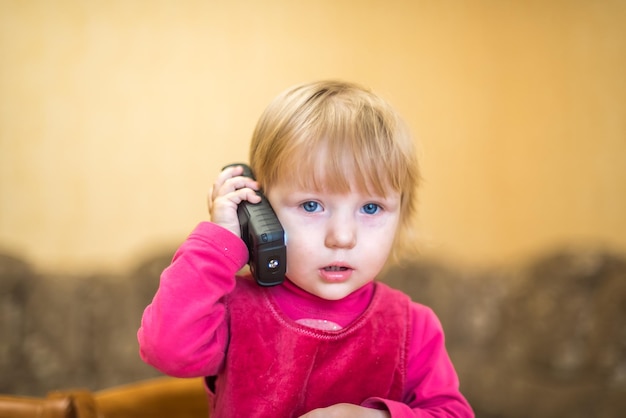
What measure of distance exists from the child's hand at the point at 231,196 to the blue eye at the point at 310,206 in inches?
2.9

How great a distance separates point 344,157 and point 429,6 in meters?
2.54

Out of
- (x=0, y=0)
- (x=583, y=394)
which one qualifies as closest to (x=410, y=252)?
(x=583, y=394)

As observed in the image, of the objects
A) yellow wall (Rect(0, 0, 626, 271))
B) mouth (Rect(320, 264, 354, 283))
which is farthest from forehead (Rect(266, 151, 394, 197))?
yellow wall (Rect(0, 0, 626, 271))

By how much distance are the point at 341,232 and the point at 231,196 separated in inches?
7.8

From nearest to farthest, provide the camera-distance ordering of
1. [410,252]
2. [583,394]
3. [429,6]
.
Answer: [410,252] < [583,394] < [429,6]

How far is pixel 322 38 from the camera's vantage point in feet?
10.4

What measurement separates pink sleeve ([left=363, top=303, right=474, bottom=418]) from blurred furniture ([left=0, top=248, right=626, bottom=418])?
174 cm

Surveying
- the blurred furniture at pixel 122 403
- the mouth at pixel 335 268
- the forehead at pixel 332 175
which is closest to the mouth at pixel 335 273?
the mouth at pixel 335 268

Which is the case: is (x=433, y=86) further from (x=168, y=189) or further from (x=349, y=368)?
(x=349, y=368)

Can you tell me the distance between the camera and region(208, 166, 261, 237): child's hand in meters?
1.04

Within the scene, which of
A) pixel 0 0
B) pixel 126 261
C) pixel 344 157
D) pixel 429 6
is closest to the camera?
pixel 344 157

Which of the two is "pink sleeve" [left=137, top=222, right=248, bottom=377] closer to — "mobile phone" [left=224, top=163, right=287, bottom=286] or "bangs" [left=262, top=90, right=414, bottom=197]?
"mobile phone" [left=224, top=163, right=287, bottom=286]

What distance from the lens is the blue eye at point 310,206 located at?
3.38 ft

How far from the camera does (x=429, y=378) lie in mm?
1096
